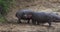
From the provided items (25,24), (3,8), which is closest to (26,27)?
(25,24)

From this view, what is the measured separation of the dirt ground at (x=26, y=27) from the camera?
8.75 meters

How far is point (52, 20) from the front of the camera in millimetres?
9305

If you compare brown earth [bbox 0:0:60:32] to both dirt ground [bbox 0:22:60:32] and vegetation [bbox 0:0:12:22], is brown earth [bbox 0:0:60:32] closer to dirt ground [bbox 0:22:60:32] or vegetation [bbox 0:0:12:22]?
dirt ground [bbox 0:22:60:32]

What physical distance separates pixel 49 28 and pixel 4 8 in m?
2.60

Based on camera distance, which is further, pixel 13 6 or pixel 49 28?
pixel 13 6

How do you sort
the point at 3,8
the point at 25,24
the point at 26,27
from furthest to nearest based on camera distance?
the point at 3,8 < the point at 25,24 < the point at 26,27

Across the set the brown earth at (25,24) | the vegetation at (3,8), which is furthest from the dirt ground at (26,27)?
the vegetation at (3,8)

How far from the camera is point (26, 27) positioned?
9.26 metres

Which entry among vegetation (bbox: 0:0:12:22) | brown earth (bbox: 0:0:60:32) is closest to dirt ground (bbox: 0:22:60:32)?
brown earth (bbox: 0:0:60:32)

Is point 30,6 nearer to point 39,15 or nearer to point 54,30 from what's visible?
point 39,15

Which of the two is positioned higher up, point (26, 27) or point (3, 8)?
point (3, 8)

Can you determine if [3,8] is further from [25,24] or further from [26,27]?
[26,27]

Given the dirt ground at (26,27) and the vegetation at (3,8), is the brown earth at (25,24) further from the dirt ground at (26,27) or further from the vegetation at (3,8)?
the vegetation at (3,8)

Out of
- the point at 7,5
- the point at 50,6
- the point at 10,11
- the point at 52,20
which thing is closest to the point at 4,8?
the point at 7,5
